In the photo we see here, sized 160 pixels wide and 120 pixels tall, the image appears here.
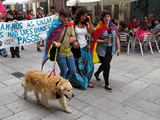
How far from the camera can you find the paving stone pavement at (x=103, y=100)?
10.8 feet

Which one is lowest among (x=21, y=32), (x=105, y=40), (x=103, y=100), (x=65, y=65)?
(x=103, y=100)

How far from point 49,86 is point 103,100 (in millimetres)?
1372

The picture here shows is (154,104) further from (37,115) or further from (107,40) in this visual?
(37,115)

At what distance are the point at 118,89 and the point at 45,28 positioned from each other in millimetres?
4916

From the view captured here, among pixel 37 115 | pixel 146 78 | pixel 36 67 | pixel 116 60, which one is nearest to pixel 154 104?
pixel 146 78

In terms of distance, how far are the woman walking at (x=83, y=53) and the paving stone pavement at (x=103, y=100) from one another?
26 centimetres

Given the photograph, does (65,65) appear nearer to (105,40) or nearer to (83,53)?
(83,53)

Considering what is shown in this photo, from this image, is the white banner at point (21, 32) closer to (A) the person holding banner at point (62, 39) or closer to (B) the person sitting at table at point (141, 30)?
(A) the person holding banner at point (62, 39)

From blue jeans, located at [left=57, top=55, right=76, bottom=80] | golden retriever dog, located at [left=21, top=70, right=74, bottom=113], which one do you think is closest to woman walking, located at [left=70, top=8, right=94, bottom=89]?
blue jeans, located at [left=57, top=55, right=76, bottom=80]

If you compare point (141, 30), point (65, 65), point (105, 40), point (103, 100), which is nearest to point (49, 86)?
point (65, 65)

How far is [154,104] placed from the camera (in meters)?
3.71

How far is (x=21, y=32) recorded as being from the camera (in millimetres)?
7266

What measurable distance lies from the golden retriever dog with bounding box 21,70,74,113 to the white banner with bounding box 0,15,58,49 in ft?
12.7

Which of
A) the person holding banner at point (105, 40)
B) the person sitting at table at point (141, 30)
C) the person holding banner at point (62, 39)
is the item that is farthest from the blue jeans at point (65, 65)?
the person sitting at table at point (141, 30)
